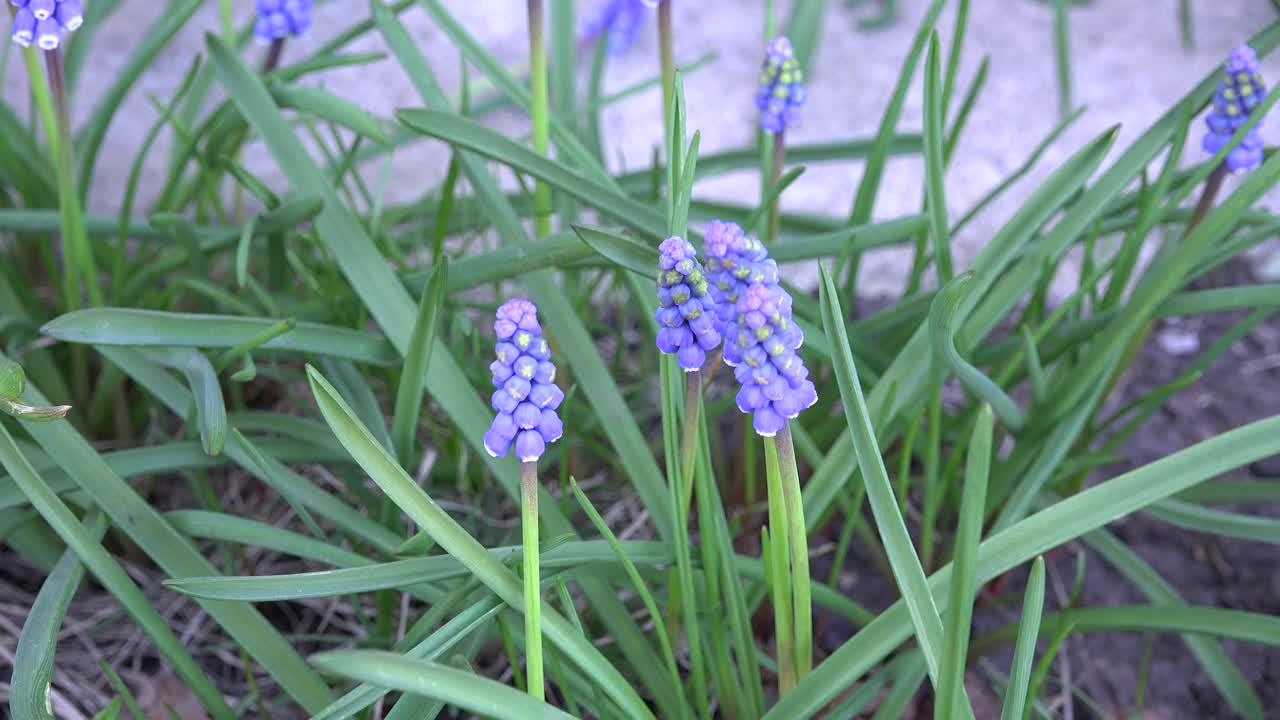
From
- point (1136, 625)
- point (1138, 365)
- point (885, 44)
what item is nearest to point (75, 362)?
point (1136, 625)

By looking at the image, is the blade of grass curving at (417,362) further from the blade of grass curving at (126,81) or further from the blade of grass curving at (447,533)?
the blade of grass curving at (126,81)

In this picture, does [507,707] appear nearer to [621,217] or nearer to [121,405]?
[621,217]

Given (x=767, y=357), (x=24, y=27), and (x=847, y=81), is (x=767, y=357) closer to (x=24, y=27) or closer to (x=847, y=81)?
(x=24, y=27)

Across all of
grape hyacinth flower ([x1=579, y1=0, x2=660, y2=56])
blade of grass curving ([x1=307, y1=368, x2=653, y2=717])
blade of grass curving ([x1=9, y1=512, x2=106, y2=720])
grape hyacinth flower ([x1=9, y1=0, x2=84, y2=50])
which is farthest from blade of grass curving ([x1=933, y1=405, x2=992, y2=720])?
grape hyacinth flower ([x1=579, y1=0, x2=660, y2=56])

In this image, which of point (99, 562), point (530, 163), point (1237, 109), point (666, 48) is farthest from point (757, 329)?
point (1237, 109)

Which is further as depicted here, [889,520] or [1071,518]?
[1071,518]
